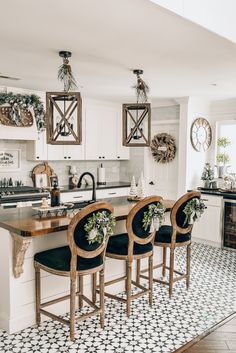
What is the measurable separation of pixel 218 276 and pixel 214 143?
9.66ft

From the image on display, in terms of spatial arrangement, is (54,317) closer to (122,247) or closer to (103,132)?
(122,247)

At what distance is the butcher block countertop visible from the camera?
109 inches

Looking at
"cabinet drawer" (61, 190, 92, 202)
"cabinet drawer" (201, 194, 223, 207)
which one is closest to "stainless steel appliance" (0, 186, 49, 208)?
"cabinet drawer" (61, 190, 92, 202)

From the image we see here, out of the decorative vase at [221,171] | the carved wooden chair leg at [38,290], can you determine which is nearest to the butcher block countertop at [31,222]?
the carved wooden chair leg at [38,290]

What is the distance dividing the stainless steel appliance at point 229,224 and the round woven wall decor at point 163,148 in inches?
53.2

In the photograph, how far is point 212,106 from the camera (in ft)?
21.4

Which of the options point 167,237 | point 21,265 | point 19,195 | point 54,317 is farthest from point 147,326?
point 19,195

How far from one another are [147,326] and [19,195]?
2837mm

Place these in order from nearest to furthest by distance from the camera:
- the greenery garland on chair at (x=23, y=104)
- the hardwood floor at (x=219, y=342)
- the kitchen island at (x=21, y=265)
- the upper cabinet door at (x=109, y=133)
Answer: the hardwood floor at (x=219, y=342), the kitchen island at (x=21, y=265), the greenery garland on chair at (x=23, y=104), the upper cabinet door at (x=109, y=133)

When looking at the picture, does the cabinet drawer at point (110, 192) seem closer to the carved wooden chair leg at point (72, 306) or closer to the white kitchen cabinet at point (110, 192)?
the white kitchen cabinet at point (110, 192)

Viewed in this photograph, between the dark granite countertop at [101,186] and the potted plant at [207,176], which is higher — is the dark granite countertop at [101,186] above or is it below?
below

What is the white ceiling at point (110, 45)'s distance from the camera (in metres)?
2.38

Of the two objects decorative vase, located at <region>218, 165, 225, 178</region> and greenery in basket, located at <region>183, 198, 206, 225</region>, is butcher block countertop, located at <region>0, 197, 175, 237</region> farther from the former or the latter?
decorative vase, located at <region>218, 165, 225, 178</region>

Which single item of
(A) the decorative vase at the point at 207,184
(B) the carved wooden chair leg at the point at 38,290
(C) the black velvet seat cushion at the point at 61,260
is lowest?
(B) the carved wooden chair leg at the point at 38,290
